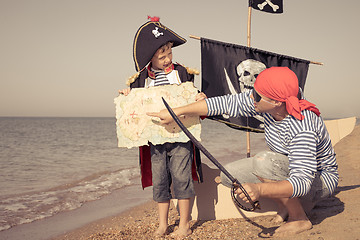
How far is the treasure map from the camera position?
296 cm

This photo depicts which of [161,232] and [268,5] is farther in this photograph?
[268,5]

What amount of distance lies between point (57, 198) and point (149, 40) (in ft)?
12.8

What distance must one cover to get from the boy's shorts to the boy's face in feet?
2.59

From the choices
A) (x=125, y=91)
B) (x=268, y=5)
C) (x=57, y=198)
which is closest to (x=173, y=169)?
(x=125, y=91)

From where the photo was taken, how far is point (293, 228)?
2.61 meters

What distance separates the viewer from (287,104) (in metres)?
2.26

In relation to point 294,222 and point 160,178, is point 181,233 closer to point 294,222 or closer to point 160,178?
point 160,178

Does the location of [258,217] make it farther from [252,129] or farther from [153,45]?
[153,45]

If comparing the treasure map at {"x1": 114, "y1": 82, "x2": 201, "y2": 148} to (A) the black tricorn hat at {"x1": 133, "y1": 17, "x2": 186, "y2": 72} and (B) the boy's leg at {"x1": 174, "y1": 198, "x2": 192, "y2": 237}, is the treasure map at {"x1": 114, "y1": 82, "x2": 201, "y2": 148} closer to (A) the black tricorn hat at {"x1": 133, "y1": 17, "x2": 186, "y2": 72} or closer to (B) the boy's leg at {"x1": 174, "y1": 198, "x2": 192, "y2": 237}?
(A) the black tricorn hat at {"x1": 133, "y1": 17, "x2": 186, "y2": 72}

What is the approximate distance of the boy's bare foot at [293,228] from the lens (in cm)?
259

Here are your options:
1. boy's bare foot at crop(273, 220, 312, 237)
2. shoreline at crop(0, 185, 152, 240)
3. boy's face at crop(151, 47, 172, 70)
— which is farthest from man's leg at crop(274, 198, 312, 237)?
shoreline at crop(0, 185, 152, 240)

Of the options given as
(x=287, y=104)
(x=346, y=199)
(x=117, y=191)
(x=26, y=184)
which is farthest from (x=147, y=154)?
(x=26, y=184)


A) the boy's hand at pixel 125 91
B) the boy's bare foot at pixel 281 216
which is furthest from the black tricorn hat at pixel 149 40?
the boy's bare foot at pixel 281 216

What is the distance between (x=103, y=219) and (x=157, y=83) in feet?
7.33
